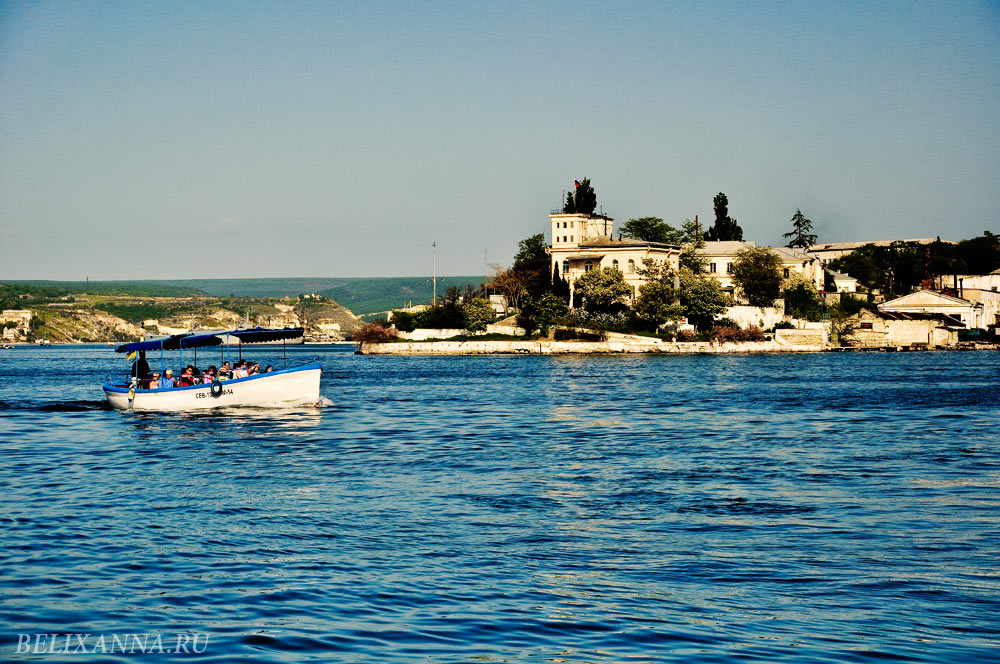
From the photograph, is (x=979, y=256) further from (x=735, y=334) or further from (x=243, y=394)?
(x=243, y=394)

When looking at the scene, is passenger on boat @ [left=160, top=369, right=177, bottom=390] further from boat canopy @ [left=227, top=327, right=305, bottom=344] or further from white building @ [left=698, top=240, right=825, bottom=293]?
white building @ [left=698, top=240, right=825, bottom=293]

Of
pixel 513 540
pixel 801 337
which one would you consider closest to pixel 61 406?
pixel 513 540

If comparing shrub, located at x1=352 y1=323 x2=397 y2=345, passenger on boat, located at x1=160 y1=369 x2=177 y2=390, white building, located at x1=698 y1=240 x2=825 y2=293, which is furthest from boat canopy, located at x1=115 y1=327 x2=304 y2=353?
white building, located at x1=698 y1=240 x2=825 y2=293

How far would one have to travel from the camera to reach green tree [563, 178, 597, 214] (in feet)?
444

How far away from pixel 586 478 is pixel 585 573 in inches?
367

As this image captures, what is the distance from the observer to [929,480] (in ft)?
73.3

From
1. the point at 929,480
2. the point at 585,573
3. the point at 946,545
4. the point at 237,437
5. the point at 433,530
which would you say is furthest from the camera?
the point at 237,437

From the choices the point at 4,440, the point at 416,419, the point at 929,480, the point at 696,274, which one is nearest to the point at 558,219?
the point at 696,274

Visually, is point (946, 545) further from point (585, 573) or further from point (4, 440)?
point (4, 440)

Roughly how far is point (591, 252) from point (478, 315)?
52.7ft

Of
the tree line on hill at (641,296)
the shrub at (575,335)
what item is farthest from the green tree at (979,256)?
the shrub at (575,335)

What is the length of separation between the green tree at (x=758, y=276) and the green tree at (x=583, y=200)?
20.7 m

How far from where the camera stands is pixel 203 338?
1718 inches

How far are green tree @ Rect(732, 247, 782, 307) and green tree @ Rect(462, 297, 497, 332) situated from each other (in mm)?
30998
